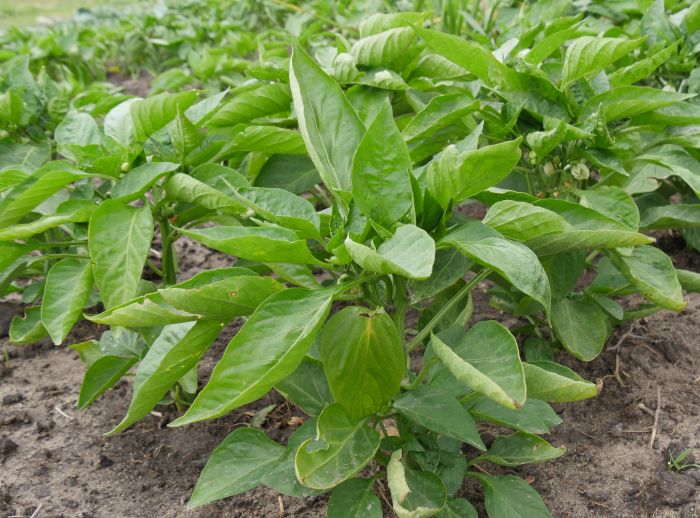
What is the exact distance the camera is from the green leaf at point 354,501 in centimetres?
164

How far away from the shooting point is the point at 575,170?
209 centimetres

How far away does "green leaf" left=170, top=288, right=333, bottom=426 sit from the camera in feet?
4.33

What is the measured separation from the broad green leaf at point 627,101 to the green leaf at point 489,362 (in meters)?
0.79

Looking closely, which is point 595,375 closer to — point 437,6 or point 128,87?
point 437,6

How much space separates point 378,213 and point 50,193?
0.98 meters

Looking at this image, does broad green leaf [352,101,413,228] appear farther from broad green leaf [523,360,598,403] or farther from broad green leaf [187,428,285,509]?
broad green leaf [187,428,285,509]

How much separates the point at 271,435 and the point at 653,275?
1.19 metres

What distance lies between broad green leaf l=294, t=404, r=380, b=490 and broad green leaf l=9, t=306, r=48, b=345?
1050 mm

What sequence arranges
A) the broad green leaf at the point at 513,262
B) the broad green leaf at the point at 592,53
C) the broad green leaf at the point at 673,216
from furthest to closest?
the broad green leaf at the point at 673,216
the broad green leaf at the point at 592,53
the broad green leaf at the point at 513,262

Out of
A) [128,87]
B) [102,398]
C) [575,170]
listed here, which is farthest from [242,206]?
[128,87]

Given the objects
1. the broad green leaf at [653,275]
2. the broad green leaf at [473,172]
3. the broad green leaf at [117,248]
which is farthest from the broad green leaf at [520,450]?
the broad green leaf at [117,248]

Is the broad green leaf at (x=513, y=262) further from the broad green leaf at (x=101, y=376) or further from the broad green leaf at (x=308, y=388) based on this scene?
the broad green leaf at (x=101, y=376)

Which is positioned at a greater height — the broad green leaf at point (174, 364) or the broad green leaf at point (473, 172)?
the broad green leaf at point (473, 172)

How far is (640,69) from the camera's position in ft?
7.16
